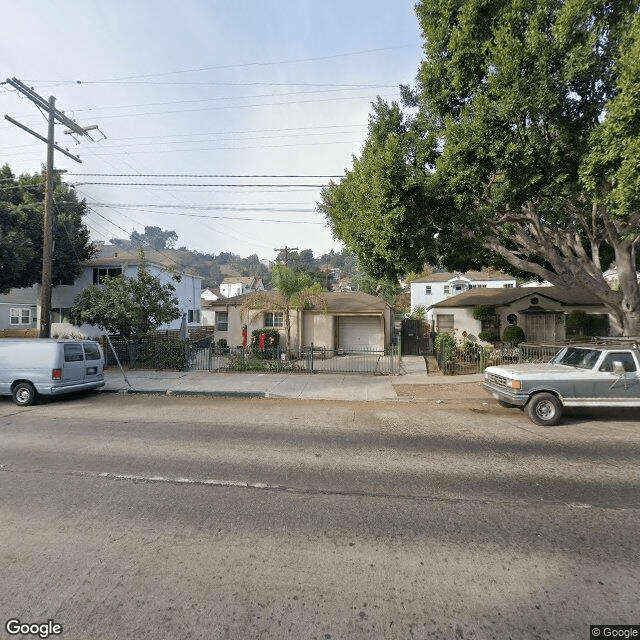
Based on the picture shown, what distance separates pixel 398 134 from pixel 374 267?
450cm

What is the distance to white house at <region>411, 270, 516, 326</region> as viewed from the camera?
43.8 meters

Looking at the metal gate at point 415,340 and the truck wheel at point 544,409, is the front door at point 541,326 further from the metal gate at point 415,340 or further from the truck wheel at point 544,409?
the truck wheel at point 544,409

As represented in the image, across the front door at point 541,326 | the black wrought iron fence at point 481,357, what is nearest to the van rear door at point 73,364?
the black wrought iron fence at point 481,357

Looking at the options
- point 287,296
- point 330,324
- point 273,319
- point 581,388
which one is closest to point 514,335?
point 330,324

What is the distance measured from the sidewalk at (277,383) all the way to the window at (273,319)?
7.11 m

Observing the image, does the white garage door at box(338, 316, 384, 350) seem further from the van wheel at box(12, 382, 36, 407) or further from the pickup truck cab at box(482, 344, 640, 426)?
the van wheel at box(12, 382, 36, 407)

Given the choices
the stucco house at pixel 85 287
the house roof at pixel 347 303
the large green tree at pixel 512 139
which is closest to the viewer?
the large green tree at pixel 512 139

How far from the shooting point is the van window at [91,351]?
1200cm

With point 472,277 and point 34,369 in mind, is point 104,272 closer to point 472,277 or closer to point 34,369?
point 34,369

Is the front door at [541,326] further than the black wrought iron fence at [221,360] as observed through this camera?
Yes

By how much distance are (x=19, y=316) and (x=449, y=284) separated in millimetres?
42509

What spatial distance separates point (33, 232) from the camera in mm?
20453

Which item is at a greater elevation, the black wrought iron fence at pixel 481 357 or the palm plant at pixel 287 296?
the palm plant at pixel 287 296

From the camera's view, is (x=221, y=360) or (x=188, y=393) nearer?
(x=188, y=393)
